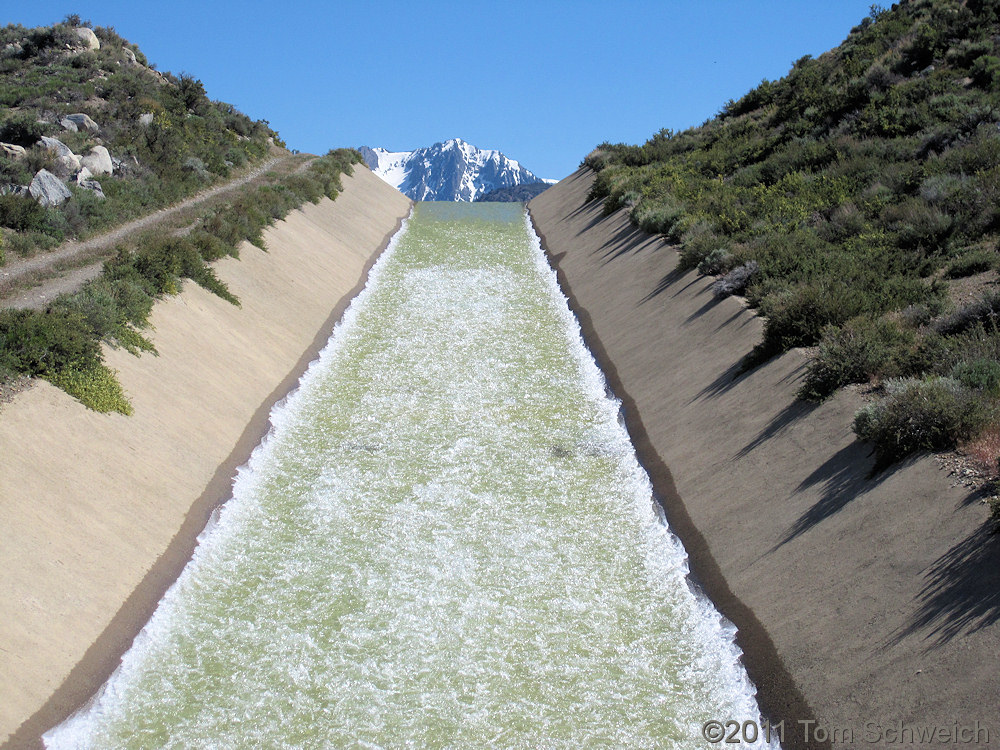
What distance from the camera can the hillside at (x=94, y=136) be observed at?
29.5 m

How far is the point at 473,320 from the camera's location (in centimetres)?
2992

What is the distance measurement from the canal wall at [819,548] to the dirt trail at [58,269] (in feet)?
45.1

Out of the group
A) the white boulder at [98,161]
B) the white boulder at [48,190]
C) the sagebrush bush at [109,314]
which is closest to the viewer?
the sagebrush bush at [109,314]

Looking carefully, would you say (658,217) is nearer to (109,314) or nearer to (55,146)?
(109,314)

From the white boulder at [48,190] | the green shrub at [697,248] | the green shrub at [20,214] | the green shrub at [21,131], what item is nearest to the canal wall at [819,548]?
the green shrub at [697,248]

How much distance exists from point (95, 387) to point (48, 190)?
58.0ft

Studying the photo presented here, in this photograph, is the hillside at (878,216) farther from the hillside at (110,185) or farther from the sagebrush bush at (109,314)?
the hillside at (110,185)

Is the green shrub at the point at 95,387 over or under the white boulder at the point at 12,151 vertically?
under

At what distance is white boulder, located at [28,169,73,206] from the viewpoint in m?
29.4

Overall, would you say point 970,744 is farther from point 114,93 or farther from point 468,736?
point 114,93

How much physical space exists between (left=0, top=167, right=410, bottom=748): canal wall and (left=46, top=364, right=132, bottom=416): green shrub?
0.69 feet

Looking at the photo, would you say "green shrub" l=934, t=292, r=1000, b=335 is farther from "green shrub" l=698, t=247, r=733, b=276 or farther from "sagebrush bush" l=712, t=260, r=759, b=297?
"green shrub" l=698, t=247, r=733, b=276

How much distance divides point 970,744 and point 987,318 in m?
9.66

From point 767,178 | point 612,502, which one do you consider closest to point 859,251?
point 612,502
